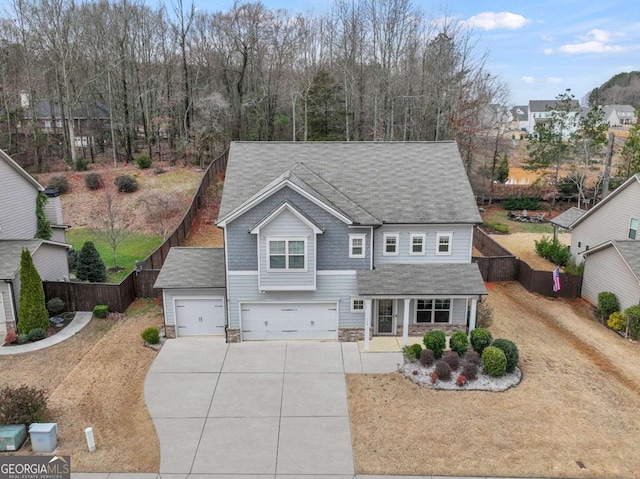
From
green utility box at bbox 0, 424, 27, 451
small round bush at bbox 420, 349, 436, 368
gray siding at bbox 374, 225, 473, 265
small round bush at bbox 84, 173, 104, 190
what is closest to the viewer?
green utility box at bbox 0, 424, 27, 451

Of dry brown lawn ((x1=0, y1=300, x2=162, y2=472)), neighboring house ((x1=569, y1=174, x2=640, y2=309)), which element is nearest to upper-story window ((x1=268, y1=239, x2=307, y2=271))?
dry brown lawn ((x1=0, y1=300, x2=162, y2=472))

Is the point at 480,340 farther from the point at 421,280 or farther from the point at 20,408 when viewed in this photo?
the point at 20,408

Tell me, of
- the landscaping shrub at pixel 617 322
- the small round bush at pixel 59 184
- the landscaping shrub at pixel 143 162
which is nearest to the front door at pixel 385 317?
the landscaping shrub at pixel 617 322

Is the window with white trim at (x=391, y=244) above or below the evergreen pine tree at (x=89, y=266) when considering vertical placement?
above

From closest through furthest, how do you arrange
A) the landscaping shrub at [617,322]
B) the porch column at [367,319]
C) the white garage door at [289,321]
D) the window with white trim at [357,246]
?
the porch column at [367,319], the window with white trim at [357,246], the white garage door at [289,321], the landscaping shrub at [617,322]

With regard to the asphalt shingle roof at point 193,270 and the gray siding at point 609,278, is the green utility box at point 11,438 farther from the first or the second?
the gray siding at point 609,278

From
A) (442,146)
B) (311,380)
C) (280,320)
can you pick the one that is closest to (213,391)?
(311,380)

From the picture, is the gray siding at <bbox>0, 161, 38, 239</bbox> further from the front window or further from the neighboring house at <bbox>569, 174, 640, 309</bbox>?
the neighboring house at <bbox>569, 174, 640, 309</bbox>
